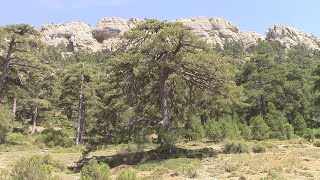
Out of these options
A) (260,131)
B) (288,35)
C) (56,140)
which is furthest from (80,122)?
(288,35)

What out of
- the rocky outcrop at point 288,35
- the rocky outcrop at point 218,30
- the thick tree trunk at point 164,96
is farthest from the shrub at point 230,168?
the rocky outcrop at point 288,35

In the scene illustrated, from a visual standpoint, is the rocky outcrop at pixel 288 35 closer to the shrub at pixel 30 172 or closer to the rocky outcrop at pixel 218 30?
the rocky outcrop at pixel 218 30

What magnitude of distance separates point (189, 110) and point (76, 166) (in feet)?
24.9

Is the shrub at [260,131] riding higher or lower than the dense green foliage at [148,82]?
lower

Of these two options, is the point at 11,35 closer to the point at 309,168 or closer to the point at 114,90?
the point at 114,90

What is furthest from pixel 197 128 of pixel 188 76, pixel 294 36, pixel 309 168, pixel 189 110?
pixel 294 36

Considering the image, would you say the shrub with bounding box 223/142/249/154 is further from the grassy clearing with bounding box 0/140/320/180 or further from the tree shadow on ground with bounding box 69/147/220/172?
the grassy clearing with bounding box 0/140/320/180

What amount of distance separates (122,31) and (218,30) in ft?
149

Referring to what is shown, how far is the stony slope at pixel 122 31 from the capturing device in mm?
161375

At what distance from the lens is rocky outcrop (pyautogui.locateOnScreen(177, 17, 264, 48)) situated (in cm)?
17080

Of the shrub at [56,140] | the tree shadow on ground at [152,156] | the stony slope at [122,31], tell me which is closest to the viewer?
the tree shadow on ground at [152,156]

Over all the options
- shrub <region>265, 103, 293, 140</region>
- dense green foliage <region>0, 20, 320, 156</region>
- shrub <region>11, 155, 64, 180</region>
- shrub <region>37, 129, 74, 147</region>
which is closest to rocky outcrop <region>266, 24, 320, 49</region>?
shrub <region>265, 103, 293, 140</region>

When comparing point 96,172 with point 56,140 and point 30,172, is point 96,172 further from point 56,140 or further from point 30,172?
point 56,140

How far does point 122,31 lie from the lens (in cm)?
16512
